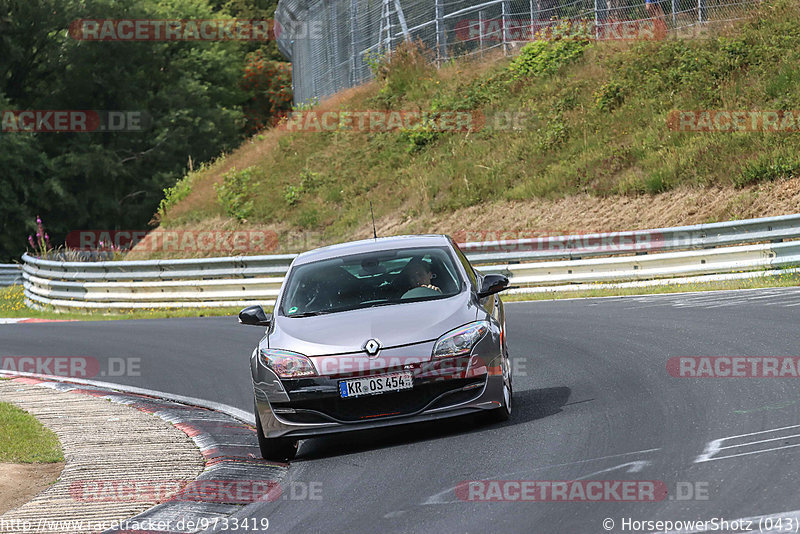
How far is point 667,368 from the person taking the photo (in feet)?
34.1

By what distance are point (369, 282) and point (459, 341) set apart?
139cm

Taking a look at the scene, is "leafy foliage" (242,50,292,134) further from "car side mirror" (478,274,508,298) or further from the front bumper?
the front bumper

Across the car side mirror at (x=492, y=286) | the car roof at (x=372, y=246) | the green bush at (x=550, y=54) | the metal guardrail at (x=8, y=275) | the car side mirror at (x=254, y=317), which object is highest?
the green bush at (x=550, y=54)

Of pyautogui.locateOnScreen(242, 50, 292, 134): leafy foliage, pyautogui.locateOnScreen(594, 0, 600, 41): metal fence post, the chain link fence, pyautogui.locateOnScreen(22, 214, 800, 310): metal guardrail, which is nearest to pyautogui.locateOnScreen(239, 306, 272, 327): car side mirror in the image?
pyautogui.locateOnScreen(22, 214, 800, 310): metal guardrail

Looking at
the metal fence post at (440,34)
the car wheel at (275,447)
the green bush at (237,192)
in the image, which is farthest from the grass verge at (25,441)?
the metal fence post at (440,34)

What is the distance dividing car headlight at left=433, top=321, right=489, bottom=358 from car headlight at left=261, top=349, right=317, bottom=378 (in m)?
0.91

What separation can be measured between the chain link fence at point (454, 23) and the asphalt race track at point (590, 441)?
16354mm

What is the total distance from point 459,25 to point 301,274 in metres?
24.3

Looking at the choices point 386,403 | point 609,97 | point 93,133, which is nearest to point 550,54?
point 609,97

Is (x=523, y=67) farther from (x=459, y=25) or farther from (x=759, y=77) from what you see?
(x=759, y=77)

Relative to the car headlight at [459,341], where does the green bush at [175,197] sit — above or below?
below

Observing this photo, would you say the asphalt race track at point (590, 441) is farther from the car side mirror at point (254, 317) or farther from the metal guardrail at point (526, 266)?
the metal guardrail at point (526, 266)

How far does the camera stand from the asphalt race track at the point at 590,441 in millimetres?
5910

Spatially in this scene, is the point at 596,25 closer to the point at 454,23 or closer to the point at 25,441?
the point at 454,23
